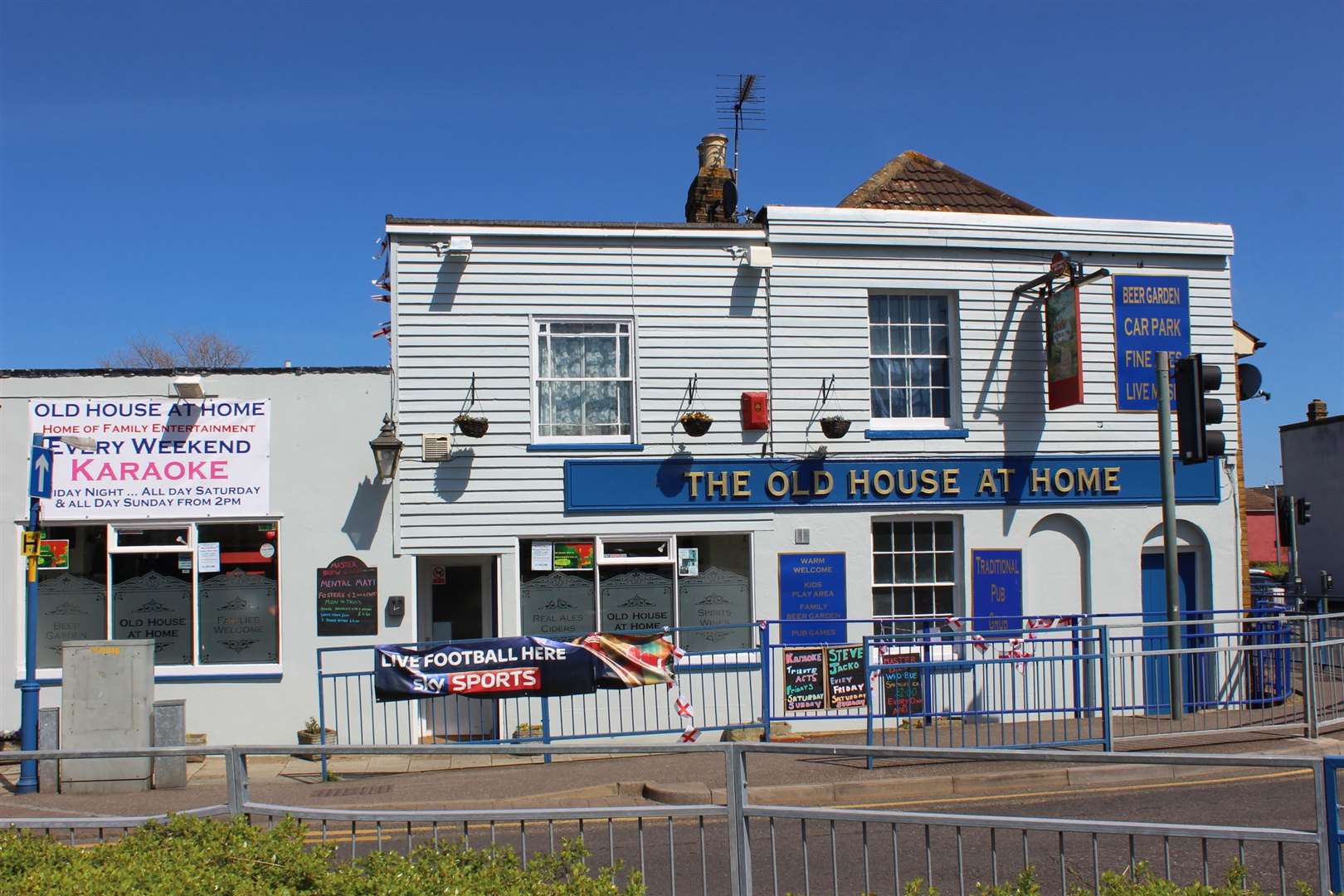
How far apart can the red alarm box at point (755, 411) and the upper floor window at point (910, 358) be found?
1621 mm

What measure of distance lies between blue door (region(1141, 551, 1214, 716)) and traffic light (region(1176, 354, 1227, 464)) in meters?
2.01

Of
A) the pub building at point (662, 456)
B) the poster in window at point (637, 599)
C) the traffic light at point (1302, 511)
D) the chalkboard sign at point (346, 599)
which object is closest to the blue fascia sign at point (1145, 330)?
the pub building at point (662, 456)

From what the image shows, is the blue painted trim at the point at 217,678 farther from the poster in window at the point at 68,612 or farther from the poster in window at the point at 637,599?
the poster in window at the point at 637,599

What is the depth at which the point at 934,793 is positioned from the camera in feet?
35.0

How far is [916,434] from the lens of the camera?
15141 mm

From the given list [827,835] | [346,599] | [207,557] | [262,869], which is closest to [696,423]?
[346,599]

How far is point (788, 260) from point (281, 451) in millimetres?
6864

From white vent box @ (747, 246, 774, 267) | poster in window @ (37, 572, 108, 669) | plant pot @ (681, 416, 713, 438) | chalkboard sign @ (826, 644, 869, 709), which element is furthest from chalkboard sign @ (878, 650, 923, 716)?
poster in window @ (37, 572, 108, 669)

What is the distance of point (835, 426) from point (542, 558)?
4075 mm

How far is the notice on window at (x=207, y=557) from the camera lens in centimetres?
1390

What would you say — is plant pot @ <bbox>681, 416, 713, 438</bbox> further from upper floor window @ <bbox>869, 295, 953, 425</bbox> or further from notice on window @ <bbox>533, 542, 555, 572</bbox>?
upper floor window @ <bbox>869, 295, 953, 425</bbox>

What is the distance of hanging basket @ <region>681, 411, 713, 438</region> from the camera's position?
1434 centimetres

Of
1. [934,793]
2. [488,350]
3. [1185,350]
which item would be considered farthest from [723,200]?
[934,793]

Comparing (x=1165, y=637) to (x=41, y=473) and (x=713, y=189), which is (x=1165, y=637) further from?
(x=41, y=473)
